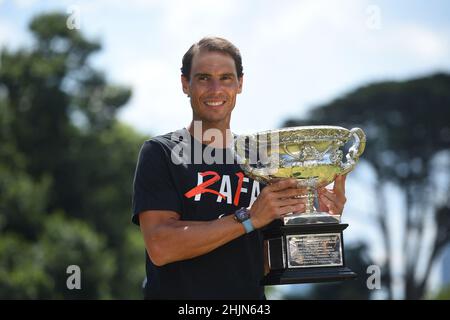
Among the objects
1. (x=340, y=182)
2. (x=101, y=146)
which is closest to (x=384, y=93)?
(x=101, y=146)

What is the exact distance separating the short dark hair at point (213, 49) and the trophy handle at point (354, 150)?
0.55 m

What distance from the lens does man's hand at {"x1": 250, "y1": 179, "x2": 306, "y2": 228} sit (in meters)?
3.18

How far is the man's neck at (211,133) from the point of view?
3.52 m

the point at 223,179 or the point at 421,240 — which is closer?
the point at 223,179

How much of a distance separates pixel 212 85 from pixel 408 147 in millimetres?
25738

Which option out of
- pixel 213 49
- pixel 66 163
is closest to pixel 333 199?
pixel 213 49

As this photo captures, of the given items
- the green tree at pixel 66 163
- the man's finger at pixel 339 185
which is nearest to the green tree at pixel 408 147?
the green tree at pixel 66 163

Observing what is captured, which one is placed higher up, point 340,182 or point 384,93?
point 384,93
